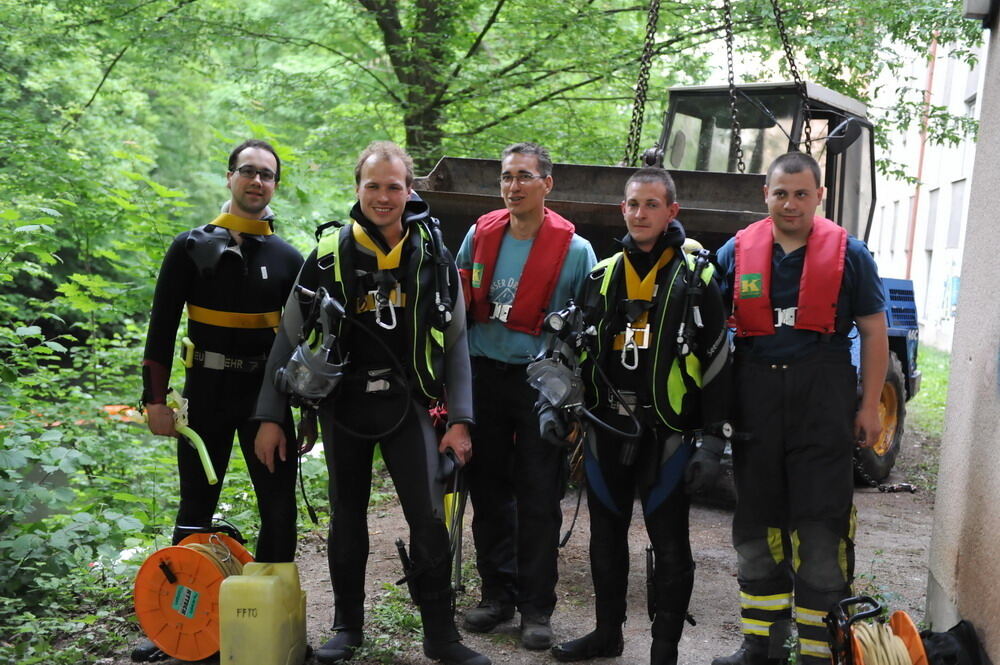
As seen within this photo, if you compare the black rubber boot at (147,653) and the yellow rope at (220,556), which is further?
the black rubber boot at (147,653)

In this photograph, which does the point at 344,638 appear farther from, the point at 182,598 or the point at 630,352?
the point at 630,352

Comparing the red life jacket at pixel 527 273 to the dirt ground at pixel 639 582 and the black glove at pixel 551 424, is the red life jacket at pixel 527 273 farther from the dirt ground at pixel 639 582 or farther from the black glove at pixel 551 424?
the dirt ground at pixel 639 582

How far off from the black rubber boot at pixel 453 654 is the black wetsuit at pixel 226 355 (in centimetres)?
76

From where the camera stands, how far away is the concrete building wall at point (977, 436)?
11.2 ft

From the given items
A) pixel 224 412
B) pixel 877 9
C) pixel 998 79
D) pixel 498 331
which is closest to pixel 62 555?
pixel 224 412

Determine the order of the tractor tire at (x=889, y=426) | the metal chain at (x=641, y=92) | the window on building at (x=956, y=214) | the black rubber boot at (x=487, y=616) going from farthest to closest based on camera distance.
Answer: the window on building at (x=956, y=214) → the tractor tire at (x=889, y=426) → the metal chain at (x=641, y=92) → the black rubber boot at (x=487, y=616)

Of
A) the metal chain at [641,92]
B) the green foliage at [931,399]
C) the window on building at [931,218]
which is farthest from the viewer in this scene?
the window on building at [931,218]

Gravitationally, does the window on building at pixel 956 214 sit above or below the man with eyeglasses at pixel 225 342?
above

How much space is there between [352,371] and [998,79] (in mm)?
2900

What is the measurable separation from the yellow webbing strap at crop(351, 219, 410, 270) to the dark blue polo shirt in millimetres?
1430

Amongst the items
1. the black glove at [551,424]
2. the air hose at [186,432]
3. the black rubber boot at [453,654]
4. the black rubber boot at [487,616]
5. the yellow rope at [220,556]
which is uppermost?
the black glove at [551,424]

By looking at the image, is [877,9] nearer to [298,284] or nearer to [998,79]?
[998,79]

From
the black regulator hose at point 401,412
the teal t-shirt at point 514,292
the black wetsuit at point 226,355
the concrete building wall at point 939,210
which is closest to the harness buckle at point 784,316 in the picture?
the teal t-shirt at point 514,292

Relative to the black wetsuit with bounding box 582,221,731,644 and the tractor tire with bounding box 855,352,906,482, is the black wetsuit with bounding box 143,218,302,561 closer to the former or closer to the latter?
the black wetsuit with bounding box 582,221,731,644
